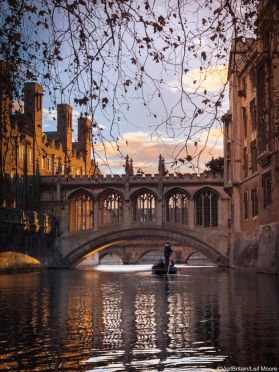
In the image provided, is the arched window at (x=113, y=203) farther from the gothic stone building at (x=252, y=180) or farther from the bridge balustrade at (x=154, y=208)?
the gothic stone building at (x=252, y=180)

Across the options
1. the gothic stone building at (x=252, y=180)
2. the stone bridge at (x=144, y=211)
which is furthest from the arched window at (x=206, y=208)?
the gothic stone building at (x=252, y=180)

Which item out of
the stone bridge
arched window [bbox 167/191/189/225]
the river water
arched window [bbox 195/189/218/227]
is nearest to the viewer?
the river water

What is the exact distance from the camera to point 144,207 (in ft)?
183

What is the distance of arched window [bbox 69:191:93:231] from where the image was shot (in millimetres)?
56344

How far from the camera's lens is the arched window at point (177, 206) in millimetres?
54656

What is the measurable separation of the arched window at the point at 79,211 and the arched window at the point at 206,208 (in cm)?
932

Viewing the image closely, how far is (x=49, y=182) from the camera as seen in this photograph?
55844 mm

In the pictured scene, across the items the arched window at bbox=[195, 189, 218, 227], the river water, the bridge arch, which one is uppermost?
the arched window at bbox=[195, 189, 218, 227]

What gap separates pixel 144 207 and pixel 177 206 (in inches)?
114

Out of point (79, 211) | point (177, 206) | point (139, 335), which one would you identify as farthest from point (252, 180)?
point (139, 335)

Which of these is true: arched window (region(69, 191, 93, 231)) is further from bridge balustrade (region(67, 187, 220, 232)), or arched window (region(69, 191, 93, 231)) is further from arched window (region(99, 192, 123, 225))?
arched window (region(99, 192, 123, 225))

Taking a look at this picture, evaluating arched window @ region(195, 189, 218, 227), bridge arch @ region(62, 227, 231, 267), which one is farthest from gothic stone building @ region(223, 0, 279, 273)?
arched window @ region(195, 189, 218, 227)

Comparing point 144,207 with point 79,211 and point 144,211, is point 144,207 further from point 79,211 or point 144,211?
point 79,211

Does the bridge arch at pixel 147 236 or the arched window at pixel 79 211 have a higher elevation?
the arched window at pixel 79 211
